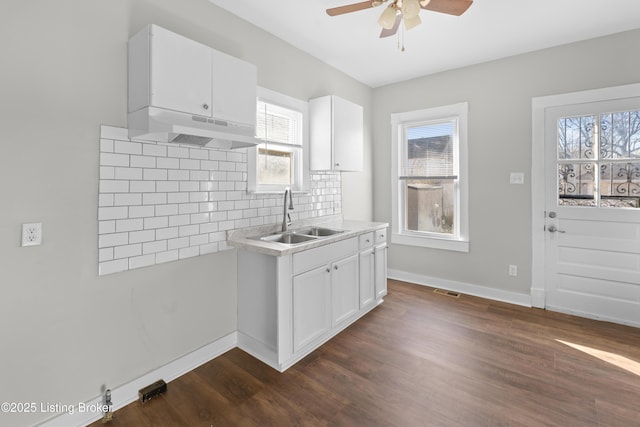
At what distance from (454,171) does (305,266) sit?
8.29 feet

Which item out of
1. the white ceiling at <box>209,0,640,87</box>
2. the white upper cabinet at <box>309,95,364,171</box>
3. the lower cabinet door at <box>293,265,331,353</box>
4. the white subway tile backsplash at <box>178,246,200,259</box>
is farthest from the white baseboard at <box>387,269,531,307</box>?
the white subway tile backsplash at <box>178,246,200,259</box>

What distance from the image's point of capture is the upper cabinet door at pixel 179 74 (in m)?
1.77

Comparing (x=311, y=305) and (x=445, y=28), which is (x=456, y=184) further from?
(x=311, y=305)

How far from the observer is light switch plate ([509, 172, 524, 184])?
337cm

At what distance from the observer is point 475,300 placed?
358cm

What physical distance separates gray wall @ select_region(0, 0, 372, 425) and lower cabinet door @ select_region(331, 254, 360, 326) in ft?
3.96

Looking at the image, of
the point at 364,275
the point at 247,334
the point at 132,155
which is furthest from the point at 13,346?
the point at 364,275

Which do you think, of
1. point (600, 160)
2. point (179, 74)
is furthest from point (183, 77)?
point (600, 160)

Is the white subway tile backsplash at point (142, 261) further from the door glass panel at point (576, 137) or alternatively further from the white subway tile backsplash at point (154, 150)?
the door glass panel at point (576, 137)

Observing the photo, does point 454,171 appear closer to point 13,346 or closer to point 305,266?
point 305,266

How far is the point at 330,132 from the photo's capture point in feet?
10.5

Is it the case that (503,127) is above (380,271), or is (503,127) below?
above

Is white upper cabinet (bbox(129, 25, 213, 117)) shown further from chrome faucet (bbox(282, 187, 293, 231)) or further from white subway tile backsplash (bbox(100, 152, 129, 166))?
chrome faucet (bbox(282, 187, 293, 231))

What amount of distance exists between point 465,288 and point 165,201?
3481 mm
